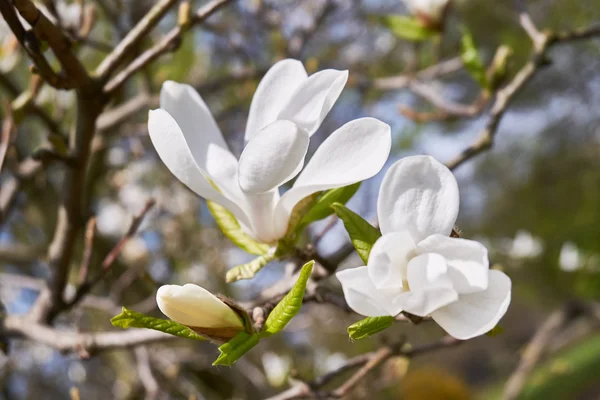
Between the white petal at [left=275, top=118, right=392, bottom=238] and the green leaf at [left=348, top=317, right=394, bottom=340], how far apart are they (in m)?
0.09

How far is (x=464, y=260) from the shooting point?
30cm

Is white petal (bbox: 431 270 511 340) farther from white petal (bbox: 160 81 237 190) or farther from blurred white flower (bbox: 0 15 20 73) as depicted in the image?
blurred white flower (bbox: 0 15 20 73)

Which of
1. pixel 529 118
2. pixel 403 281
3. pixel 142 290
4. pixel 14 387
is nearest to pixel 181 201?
pixel 142 290

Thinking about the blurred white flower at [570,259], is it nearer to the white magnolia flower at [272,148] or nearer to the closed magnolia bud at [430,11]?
the closed magnolia bud at [430,11]

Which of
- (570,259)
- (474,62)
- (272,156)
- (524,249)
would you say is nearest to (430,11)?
(474,62)

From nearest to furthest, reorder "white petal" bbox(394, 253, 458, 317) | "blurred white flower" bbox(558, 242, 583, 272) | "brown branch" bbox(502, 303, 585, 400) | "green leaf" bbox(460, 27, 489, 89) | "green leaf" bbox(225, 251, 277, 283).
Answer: "white petal" bbox(394, 253, 458, 317) → "green leaf" bbox(225, 251, 277, 283) → "green leaf" bbox(460, 27, 489, 89) → "brown branch" bbox(502, 303, 585, 400) → "blurred white flower" bbox(558, 242, 583, 272)

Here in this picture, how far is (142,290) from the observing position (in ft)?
5.80

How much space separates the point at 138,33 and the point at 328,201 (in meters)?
0.28

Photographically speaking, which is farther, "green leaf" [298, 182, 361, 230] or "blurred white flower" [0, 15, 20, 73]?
"blurred white flower" [0, 15, 20, 73]

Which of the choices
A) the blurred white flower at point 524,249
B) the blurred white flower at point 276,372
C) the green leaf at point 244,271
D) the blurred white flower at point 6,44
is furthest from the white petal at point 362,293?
the blurred white flower at point 524,249

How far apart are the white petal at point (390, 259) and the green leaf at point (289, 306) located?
4cm

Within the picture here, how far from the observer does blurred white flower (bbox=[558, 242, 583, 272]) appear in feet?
6.03

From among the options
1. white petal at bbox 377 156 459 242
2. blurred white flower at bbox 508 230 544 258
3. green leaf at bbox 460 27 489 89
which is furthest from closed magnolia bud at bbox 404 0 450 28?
blurred white flower at bbox 508 230 544 258

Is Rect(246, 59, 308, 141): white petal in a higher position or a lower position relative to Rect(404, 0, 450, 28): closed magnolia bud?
higher
